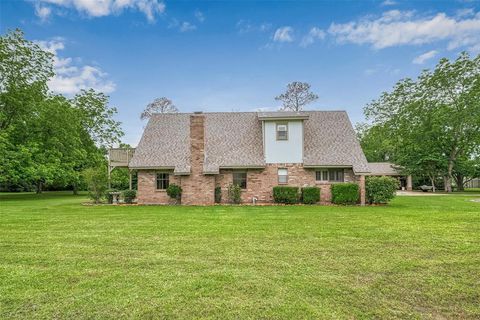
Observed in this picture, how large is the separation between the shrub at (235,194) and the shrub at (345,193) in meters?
5.39

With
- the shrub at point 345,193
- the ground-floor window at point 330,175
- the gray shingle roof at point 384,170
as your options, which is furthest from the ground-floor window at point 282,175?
the gray shingle roof at point 384,170

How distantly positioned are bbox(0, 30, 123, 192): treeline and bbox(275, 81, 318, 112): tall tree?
72.8 ft

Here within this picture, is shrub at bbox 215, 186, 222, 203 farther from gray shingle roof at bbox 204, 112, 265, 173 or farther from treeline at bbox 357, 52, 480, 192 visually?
treeline at bbox 357, 52, 480, 192

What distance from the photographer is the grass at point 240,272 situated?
4.09 meters

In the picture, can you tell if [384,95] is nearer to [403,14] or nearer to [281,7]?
[403,14]

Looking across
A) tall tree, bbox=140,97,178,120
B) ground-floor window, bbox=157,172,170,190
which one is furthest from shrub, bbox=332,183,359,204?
tall tree, bbox=140,97,178,120

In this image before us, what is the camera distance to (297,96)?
3744 cm

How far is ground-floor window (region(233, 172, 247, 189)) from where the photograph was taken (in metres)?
19.5

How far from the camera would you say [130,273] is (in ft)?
18.1

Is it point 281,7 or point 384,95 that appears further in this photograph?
point 384,95

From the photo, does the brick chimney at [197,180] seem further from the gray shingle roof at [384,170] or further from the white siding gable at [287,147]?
the gray shingle roof at [384,170]

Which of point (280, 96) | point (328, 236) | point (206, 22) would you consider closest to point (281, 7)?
point (206, 22)

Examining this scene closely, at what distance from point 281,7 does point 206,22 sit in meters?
4.44

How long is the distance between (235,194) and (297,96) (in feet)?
71.9
